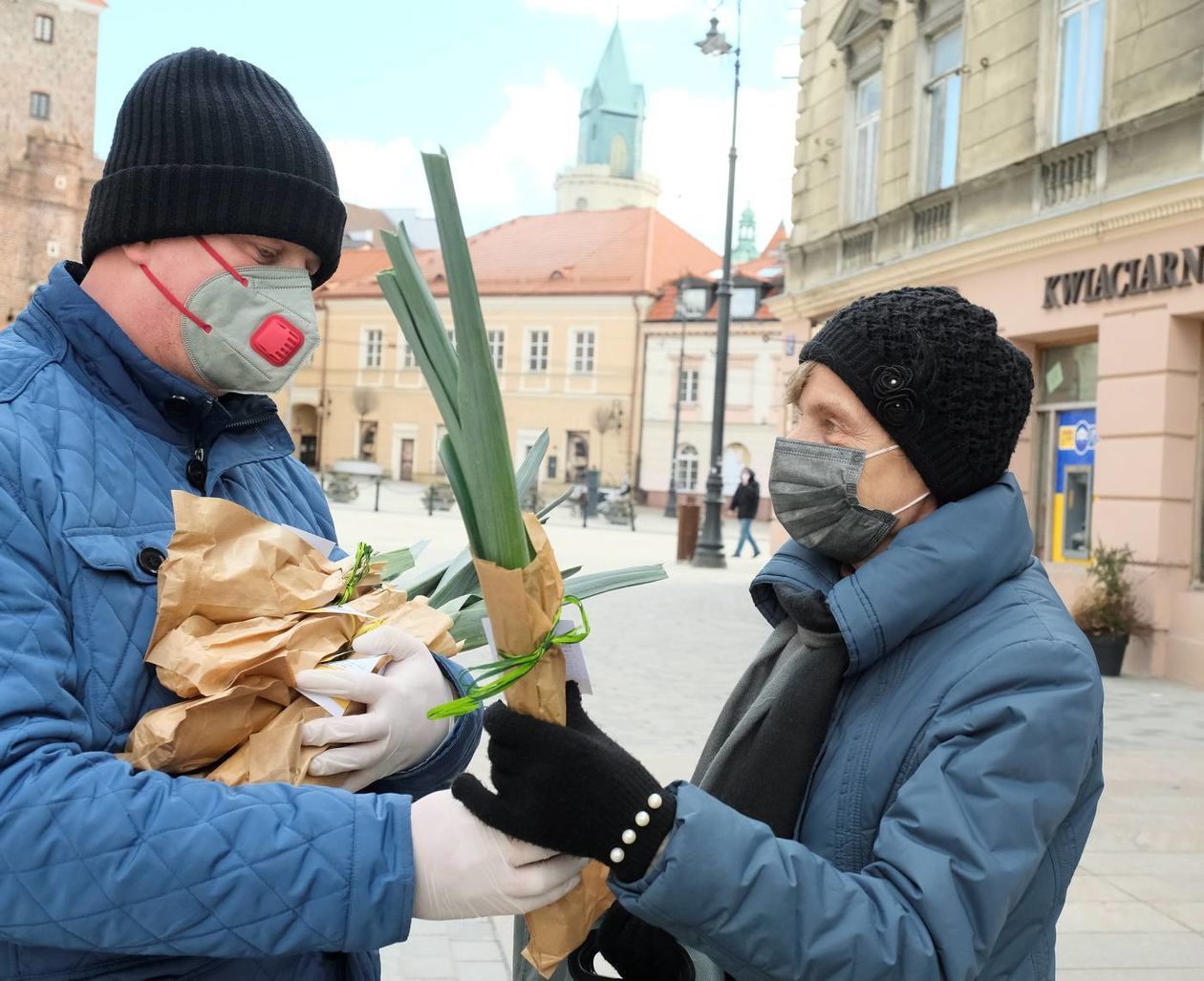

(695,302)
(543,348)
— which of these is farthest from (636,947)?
(543,348)

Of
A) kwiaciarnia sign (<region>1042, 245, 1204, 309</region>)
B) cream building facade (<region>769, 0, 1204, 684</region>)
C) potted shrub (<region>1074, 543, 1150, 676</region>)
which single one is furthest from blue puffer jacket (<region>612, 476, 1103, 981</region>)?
cream building facade (<region>769, 0, 1204, 684</region>)

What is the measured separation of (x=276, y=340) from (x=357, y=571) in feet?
1.15

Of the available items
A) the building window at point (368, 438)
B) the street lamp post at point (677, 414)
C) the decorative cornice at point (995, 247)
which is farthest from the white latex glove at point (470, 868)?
the building window at point (368, 438)

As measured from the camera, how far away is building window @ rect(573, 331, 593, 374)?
47.6 meters

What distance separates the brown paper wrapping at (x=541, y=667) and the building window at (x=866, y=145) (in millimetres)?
14481

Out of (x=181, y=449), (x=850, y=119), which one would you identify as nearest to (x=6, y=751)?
(x=181, y=449)

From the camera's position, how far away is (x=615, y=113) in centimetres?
9731

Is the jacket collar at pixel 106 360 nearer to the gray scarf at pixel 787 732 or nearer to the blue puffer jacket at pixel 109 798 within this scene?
the blue puffer jacket at pixel 109 798

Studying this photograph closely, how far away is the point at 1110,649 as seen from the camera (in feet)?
31.8

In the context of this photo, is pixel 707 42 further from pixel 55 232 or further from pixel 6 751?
pixel 55 232

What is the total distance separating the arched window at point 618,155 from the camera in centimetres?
9744

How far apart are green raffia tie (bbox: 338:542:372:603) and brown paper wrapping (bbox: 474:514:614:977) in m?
0.34

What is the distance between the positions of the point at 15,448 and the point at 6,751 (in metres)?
0.35

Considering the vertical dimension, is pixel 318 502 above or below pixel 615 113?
below
